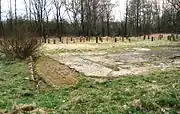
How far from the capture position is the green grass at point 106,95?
7258mm

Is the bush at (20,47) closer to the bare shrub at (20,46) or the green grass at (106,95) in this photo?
the bare shrub at (20,46)

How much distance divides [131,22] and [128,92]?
191ft

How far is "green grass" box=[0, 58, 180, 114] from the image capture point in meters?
7.26

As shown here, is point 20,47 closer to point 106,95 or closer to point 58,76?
point 58,76

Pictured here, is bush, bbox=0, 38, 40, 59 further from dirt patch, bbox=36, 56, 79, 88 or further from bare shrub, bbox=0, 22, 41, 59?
dirt patch, bbox=36, 56, 79, 88

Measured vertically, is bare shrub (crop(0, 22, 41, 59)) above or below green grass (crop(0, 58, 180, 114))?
above

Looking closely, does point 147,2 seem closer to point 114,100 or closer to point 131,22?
point 131,22

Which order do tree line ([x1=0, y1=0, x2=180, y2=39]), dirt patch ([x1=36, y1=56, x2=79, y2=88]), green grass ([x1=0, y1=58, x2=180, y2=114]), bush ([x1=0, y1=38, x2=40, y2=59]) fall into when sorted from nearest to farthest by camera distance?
green grass ([x1=0, y1=58, x2=180, y2=114]) < dirt patch ([x1=36, y1=56, x2=79, y2=88]) < bush ([x1=0, y1=38, x2=40, y2=59]) < tree line ([x1=0, y1=0, x2=180, y2=39])

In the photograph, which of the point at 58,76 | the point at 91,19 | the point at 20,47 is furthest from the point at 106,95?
the point at 91,19

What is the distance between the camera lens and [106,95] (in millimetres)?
A: 8562

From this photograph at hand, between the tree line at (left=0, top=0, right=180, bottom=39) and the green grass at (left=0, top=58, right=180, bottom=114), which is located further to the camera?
the tree line at (left=0, top=0, right=180, bottom=39)

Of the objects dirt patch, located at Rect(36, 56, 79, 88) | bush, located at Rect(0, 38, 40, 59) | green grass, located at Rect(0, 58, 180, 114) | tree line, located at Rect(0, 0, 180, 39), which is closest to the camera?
green grass, located at Rect(0, 58, 180, 114)

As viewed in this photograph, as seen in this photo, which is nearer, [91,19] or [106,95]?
[106,95]

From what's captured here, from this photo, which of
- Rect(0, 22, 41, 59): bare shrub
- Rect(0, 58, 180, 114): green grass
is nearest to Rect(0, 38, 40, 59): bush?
Rect(0, 22, 41, 59): bare shrub
